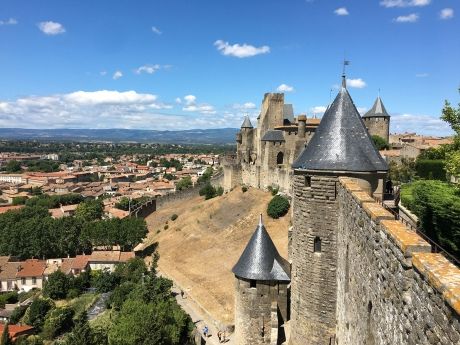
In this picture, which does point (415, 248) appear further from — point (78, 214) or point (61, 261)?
point (78, 214)

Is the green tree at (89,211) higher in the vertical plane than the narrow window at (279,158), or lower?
lower

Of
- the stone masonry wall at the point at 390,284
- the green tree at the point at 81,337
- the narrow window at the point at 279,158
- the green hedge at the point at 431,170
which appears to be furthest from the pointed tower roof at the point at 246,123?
the stone masonry wall at the point at 390,284

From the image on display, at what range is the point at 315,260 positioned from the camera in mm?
10102

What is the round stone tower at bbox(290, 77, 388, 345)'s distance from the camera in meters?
9.68

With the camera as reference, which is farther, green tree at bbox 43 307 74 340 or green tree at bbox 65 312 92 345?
green tree at bbox 43 307 74 340

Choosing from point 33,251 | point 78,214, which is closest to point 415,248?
point 33,251

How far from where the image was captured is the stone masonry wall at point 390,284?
11.6 feet

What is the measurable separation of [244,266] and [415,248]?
11584 mm

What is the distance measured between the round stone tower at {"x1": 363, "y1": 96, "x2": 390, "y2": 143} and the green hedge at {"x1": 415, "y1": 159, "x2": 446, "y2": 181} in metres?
14.9

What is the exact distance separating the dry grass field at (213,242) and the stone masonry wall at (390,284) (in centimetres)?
2008

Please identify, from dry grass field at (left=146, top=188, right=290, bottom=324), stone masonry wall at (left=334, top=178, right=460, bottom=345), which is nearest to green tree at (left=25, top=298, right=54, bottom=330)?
dry grass field at (left=146, top=188, right=290, bottom=324)

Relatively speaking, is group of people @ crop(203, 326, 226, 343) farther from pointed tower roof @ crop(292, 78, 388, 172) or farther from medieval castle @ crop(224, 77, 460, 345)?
pointed tower roof @ crop(292, 78, 388, 172)

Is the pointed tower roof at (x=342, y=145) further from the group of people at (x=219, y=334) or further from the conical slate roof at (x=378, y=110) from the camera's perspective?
the conical slate roof at (x=378, y=110)

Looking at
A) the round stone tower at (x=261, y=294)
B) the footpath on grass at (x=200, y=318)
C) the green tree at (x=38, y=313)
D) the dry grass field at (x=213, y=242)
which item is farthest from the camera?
the green tree at (x=38, y=313)
